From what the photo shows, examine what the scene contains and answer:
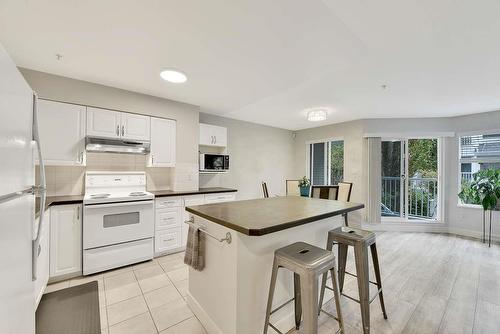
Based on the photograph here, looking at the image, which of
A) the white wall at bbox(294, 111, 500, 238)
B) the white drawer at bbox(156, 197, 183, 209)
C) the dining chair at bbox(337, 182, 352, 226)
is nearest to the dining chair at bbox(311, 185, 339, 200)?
the dining chair at bbox(337, 182, 352, 226)

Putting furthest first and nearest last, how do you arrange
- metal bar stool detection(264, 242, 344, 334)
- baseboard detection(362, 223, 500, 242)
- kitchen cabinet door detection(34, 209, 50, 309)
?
baseboard detection(362, 223, 500, 242) → kitchen cabinet door detection(34, 209, 50, 309) → metal bar stool detection(264, 242, 344, 334)

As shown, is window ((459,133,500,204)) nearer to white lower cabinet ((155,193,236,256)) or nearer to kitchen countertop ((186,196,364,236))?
kitchen countertop ((186,196,364,236))

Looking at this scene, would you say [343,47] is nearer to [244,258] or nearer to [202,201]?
[244,258]

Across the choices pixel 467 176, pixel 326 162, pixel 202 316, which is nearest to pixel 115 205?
pixel 202 316

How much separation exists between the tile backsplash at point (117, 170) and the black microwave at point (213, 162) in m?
0.21

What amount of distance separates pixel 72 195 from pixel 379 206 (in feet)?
18.4

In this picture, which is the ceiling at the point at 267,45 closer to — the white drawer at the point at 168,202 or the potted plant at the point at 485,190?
the potted plant at the point at 485,190

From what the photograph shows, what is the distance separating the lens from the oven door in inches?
103

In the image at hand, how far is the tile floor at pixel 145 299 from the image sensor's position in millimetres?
1808

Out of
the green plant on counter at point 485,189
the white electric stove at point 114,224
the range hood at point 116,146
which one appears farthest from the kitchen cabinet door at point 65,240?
the green plant on counter at point 485,189

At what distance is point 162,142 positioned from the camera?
3.48m

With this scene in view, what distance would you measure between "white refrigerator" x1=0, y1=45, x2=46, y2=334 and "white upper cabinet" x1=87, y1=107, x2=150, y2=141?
170cm

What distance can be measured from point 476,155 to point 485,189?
2.86ft

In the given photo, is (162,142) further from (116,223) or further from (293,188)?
(293,188)
